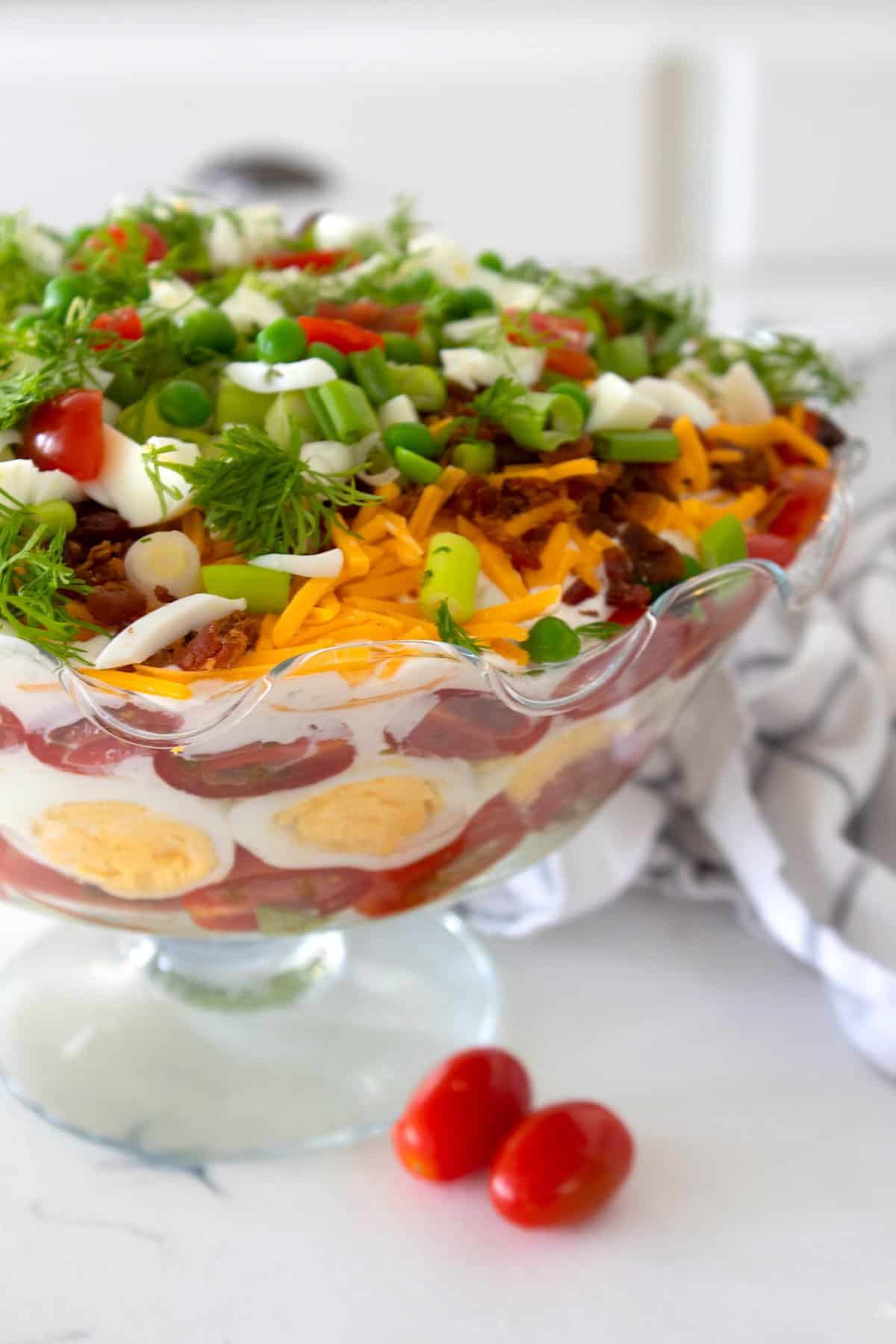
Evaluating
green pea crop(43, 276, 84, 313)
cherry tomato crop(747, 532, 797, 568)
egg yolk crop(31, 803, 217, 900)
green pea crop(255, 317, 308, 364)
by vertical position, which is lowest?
egg yolk crop(31, 803, 217, 900)

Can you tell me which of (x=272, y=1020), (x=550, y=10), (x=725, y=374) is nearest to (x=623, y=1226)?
(x=272, y=1020)

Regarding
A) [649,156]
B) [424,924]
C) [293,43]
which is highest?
[293,43]

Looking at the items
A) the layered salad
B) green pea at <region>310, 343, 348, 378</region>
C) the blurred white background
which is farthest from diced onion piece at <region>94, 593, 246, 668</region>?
the blurred white background

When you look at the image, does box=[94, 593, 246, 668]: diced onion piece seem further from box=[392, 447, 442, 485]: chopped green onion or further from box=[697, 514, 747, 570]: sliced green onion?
box=[697, 514, 747, 570]: sliced green onion

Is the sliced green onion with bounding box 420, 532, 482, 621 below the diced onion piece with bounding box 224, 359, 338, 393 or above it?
below

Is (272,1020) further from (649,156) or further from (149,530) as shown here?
(649,156)

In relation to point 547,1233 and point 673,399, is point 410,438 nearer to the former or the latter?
point 673,399

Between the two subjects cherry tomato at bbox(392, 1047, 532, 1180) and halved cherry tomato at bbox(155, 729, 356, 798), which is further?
cherry tomato at bbox(392, 1047, 532, 1180)

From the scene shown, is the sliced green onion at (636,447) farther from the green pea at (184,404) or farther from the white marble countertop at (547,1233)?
the white marble countertop at (547,1233)
